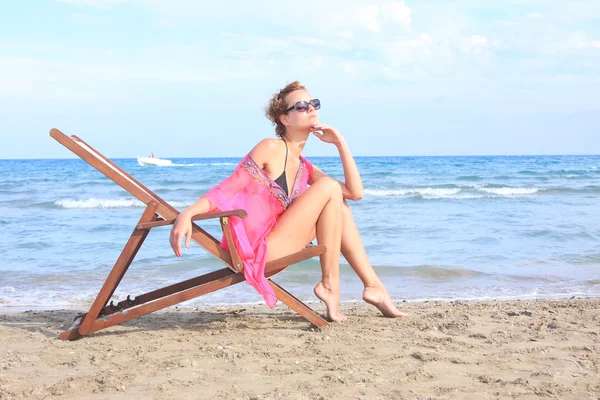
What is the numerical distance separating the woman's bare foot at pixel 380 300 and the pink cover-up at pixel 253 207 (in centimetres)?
81

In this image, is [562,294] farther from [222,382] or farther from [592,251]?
[222,382]

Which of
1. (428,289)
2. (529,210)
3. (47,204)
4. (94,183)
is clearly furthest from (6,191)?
(428,289)

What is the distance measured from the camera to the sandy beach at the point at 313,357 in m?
3.11

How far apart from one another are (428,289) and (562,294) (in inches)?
50.7

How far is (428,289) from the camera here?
6523 millimetres

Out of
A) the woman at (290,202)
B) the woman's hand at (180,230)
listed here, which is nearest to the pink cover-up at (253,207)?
the woman at (290,202)

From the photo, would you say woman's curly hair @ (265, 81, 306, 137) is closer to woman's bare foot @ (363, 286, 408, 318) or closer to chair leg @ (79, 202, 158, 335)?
chair leg @ (79, 202, 158, 335)

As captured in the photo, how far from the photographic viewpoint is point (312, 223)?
4.23m

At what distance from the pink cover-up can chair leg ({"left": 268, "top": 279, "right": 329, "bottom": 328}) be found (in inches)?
1.7

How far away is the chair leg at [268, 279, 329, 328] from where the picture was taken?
4.06 meters

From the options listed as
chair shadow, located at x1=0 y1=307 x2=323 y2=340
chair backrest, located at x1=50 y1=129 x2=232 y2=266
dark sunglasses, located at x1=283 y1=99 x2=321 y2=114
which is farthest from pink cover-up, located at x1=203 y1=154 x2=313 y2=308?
chair shadow, located at x1=0 y1=307 x2=323 y2=340

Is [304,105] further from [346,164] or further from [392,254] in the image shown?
[392,254]

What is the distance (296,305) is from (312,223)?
1.81 feet

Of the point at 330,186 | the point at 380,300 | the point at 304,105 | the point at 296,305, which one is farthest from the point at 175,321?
the point at 304,105
